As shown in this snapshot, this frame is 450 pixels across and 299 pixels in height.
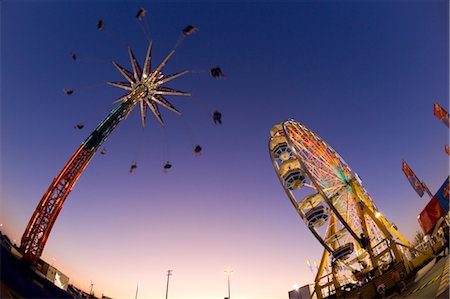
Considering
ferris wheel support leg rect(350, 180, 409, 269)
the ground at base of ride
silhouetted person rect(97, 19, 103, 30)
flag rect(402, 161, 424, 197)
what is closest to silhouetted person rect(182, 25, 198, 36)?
silhouetted person rect(97, 19, 103, 30)

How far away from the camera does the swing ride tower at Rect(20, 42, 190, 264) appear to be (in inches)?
792

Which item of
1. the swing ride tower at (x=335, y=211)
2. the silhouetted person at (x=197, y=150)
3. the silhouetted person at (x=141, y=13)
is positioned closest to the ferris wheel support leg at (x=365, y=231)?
the swing ride tower at (x=335, y=211)

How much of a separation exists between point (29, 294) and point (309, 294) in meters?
22.6

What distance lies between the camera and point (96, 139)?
2466 centimetres

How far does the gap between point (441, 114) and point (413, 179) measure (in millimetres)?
9984

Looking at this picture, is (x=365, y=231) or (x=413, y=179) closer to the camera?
(x=365, y=231)

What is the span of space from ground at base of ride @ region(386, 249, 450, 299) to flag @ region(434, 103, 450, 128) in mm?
11777

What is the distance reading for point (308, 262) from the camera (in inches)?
1186

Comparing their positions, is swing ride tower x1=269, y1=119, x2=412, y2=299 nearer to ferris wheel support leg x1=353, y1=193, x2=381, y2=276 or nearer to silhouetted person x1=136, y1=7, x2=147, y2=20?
ferris wheel support leg x1=353, y1=193, x2=381, y2=276

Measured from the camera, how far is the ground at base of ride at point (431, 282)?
10906mm

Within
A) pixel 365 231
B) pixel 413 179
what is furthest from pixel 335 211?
pixel 413 179

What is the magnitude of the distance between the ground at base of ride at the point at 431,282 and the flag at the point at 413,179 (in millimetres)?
13405

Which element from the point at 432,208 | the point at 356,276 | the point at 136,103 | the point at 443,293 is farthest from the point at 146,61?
the point at 432,208

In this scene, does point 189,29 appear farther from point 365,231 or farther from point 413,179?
point 413,179
